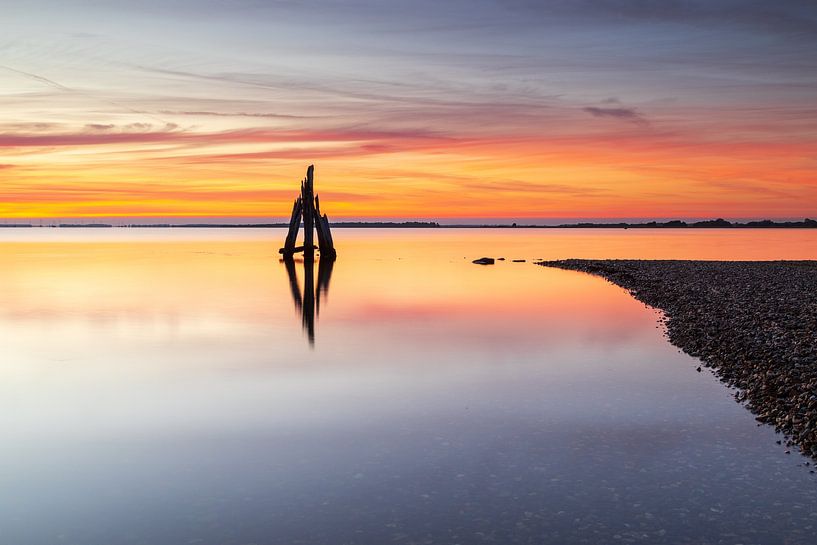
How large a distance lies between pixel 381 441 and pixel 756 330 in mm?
11278

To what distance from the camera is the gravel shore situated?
11562 millimetres

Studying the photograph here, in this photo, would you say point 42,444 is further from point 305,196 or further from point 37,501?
point 305,196

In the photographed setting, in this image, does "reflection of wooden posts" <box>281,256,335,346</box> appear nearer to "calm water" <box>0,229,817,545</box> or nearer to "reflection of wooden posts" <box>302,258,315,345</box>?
"reflection of wooden posts" <box>302,258,315,345</box>

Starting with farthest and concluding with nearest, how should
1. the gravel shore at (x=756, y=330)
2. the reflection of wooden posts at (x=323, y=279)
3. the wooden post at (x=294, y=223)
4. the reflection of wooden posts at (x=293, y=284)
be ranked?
1. the wooden post at (x=294, y=223)
2. the reflection of wooden posts at (x=323, y=279)
3. the reflection of wooden posts at (x=293, y=284)
4. the gravel shore at (x=756, y=330)

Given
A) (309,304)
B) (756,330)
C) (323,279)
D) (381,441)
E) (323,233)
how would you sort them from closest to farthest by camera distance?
(381,441) < (756,330) < (309,304) < (323,279) < (323,233)

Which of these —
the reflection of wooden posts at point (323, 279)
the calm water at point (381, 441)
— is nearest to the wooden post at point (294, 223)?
the reflection of wooden posts at point (323, 279)

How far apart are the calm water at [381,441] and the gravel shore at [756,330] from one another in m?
0.54

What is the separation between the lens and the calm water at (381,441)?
7594 mm

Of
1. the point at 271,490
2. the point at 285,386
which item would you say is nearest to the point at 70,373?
the point at 285,386

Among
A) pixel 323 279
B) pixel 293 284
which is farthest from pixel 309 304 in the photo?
pixel 323 279

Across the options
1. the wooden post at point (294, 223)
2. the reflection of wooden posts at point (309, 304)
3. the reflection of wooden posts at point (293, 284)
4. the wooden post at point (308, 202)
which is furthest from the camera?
the wooden post at point (294, 223)

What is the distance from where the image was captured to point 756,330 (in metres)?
17.6

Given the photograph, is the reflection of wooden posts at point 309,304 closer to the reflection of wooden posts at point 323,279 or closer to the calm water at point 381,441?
the reflection of wooden posts at point 323,279

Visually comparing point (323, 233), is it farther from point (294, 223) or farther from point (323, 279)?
point (323, 279)
